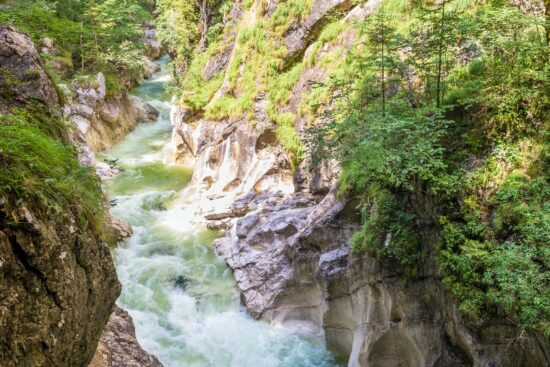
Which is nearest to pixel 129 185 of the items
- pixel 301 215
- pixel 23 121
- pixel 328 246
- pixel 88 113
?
pixel 88 113

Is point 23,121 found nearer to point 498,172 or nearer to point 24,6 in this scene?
point 24,6

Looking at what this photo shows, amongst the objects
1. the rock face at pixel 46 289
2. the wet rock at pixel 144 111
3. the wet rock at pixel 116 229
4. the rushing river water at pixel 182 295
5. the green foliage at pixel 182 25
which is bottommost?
the rushing river water at pixel 182 295

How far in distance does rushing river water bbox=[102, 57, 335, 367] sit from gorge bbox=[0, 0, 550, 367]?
57mm

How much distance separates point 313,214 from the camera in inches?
470

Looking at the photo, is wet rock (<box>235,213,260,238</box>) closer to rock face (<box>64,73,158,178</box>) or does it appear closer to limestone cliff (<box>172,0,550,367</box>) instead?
limestone cliff (<box>172,0,550,367</box>)

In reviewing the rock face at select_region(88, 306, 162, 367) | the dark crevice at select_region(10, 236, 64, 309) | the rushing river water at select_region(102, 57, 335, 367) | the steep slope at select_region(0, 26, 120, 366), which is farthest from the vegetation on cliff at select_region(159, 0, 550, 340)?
the dark crevice at select_region(10, 236, 64, 309)

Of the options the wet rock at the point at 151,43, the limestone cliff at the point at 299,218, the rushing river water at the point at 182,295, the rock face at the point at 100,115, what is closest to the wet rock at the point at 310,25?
the limestone cliff at the point at 299,218

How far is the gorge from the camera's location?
530 cm

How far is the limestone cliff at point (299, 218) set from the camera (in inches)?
302

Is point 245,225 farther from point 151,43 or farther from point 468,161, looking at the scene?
point 151,43

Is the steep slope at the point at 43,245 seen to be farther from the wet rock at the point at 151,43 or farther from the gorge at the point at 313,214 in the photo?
the wet rock at the point at 151,43

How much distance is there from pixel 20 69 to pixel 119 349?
509cm

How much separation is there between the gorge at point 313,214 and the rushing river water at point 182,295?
57 millimetres

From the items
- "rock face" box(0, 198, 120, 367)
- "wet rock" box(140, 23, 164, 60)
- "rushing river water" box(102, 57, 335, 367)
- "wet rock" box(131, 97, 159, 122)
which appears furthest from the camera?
"wet rock" box(140, 23, 164, 60)
